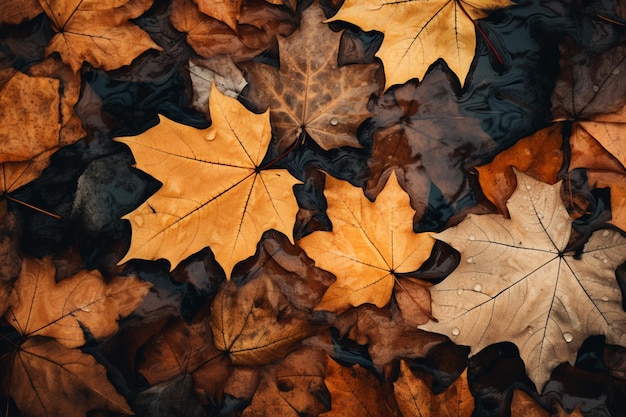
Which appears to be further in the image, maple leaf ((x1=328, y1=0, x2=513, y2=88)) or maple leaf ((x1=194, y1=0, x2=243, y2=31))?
maple leaf ((x1=194, y1=0, x2=243, y2=31))

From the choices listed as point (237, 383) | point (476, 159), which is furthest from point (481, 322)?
point (237, 383)

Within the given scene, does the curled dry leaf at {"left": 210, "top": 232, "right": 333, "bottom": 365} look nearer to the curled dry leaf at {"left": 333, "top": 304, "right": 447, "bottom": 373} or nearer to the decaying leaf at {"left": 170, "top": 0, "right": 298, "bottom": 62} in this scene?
the curled dry leaf at {"left": 333, "top": 304, "right": 447, "bottom": 373}

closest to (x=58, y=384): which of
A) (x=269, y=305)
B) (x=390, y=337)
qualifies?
(x=269, y=305)

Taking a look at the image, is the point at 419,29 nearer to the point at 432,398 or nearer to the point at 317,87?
the point at 317,87

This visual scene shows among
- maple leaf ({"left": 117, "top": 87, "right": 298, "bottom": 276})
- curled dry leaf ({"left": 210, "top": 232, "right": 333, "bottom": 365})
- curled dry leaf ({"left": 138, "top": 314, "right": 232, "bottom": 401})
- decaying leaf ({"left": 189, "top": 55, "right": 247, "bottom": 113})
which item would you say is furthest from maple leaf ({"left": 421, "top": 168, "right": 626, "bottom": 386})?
decaying leaf ({"left": 189, "top": 55, "right": 247, "bottom": 113})

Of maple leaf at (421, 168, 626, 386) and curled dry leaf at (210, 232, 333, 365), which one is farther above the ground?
maple leaf at (421, 168, 626, 386)

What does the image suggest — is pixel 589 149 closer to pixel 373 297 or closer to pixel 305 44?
pixel 373 297
